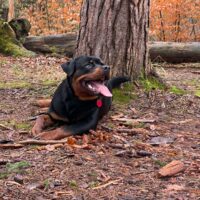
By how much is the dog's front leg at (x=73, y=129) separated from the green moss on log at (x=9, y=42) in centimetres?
804

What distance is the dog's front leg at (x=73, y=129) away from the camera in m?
4.97

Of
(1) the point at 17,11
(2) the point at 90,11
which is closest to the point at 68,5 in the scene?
(1) the point at 17,11

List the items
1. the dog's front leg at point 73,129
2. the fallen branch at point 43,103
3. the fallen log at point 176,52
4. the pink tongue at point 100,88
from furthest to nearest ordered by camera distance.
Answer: the fallen log at point 176,52, the fallen branch at point 43,103, the pink tongue at point 100,88, the dog's front leg at point 73,129

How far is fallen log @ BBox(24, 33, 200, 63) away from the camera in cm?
1309

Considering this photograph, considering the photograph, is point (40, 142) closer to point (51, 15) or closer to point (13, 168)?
point (13, 168)

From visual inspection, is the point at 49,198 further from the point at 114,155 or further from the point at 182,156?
the point at 182,156

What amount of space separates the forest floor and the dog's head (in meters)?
0.47

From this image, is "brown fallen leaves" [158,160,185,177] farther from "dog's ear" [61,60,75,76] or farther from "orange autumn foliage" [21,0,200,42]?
"orange autumn foliage" [21,0,200,42]

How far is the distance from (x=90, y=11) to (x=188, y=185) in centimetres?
359

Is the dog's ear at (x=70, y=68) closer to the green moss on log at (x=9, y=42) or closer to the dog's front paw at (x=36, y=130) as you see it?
the dog's front paw at (x=36, y=130)

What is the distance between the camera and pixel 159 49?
1316 centimetres

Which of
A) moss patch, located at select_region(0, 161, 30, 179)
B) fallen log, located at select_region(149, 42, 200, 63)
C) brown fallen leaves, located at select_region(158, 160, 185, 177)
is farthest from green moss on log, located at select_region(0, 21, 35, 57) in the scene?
brown fallen leaves, located at select_region(158, 160, 185, 177)

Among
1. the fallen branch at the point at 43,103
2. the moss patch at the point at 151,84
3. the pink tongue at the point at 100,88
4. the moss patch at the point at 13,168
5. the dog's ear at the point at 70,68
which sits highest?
the dog's ear at the point at 70,68

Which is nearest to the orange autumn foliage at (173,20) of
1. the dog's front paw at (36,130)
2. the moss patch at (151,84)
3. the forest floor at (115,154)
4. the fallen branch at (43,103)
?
the moss patch at (151,84)
